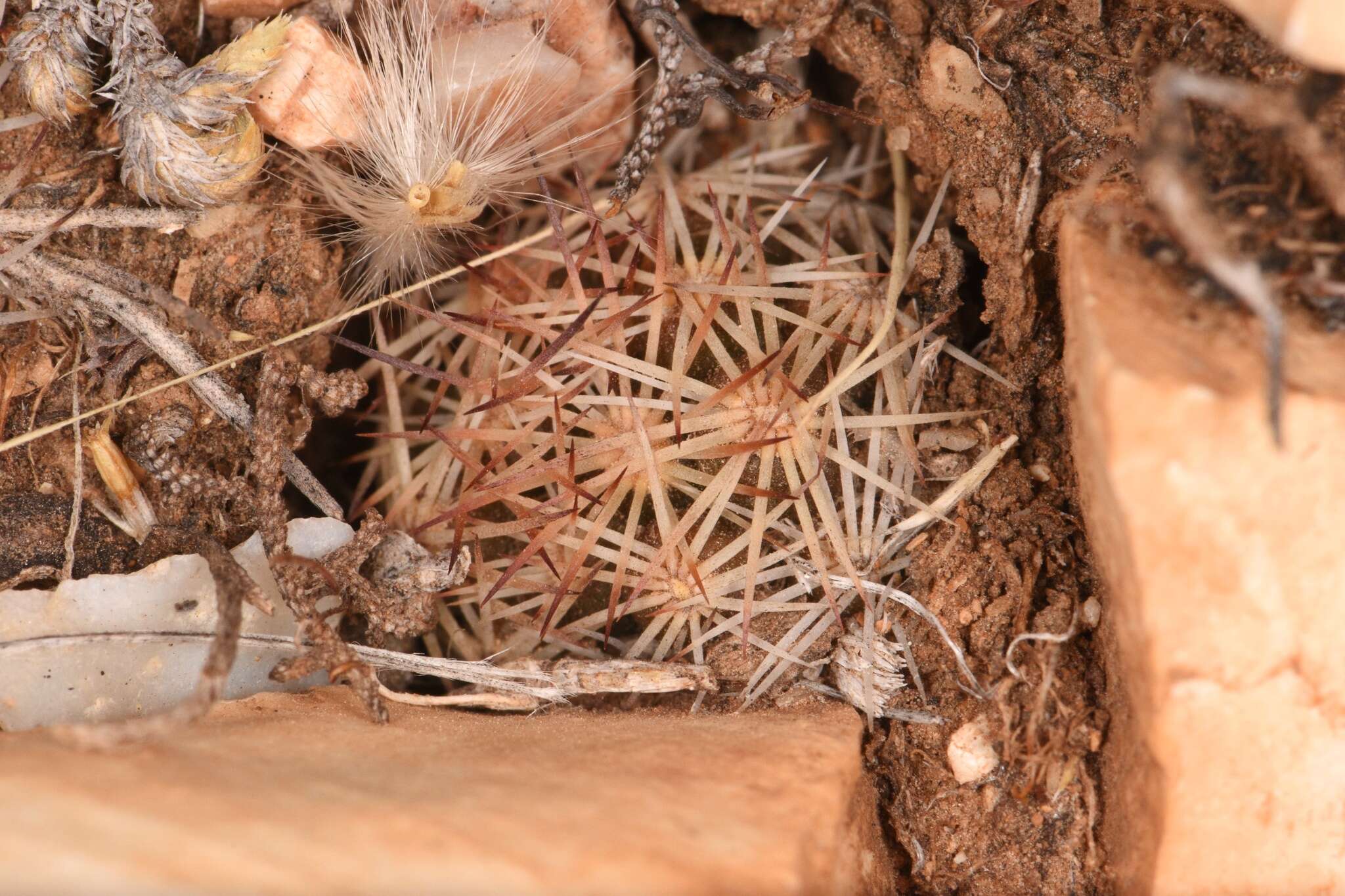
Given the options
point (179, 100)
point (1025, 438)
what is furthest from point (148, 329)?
point (1025, 438)

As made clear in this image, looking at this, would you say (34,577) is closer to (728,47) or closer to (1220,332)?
(728,47)

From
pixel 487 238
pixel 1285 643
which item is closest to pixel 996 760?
pixel 1285 643

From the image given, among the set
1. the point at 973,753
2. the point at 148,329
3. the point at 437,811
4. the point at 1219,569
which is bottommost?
the point at 973,753

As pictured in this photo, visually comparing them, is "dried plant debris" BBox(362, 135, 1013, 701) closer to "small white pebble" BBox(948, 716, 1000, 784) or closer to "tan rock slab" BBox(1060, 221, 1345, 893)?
"small white pebble" BBox(948, 716, 1000, 784)

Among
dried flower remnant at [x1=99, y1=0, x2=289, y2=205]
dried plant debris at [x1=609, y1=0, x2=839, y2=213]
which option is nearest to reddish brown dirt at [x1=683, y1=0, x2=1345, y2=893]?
dried plant debris at [x1=609, y1=0, x2=839, y2=213]

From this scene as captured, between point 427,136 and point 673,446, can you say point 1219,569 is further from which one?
point 427,136

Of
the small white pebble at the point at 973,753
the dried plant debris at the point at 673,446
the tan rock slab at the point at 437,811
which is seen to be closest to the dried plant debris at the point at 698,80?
the dried plant debris at the point at 673,446
